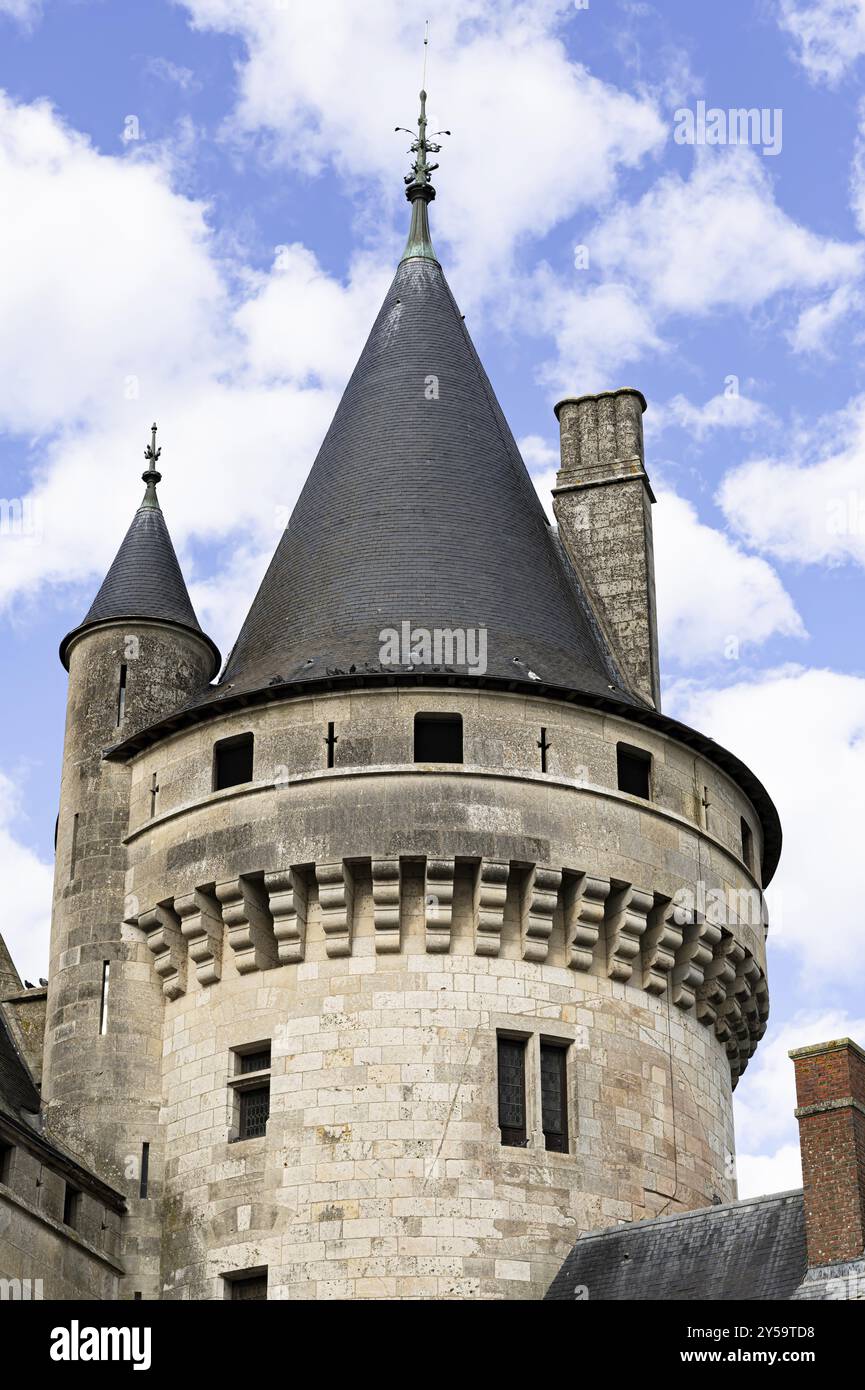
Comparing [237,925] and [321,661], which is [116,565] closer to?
[321,661]

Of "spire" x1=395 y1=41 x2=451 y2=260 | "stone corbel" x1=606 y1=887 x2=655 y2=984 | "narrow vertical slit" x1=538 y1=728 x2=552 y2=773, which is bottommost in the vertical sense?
"stone corbel" x1=606 y1=887 x2=655 y2=984

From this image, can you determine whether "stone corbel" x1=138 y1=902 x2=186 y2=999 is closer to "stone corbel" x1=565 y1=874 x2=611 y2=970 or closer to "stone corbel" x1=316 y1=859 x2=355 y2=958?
"stone corbel" x1=316 y1=859 x2=355 y2=958

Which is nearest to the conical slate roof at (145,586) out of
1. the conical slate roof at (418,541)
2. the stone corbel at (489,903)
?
the conical slate roof at (418,541)

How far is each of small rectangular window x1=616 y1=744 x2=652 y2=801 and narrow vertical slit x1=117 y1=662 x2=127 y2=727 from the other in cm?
642

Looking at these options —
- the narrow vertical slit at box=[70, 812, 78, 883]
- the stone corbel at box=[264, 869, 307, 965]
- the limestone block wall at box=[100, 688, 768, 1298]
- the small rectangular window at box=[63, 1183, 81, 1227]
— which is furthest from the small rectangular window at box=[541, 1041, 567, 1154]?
the narrow vertical slit at box=[70, 812, 78, 883]

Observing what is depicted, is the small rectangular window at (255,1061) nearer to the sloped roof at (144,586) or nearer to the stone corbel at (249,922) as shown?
the stone corbel at (249,922)

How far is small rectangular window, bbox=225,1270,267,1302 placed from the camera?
2527cm

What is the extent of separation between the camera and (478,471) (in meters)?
31.0

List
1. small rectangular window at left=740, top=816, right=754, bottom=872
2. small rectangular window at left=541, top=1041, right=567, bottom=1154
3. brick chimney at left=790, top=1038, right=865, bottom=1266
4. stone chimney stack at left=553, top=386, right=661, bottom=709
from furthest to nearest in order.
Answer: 1. stone chimney stack at left=553, top=386, right=661, bottom=709
2. small rectangular window at left=740, top=816, right=754, bottom=872
3. small rectangular window at left=541, top=1041, right=567, bottom=1154
4. brick chimney at left=790, top=1038, right=865, bottom=1266

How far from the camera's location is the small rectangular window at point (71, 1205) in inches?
1008

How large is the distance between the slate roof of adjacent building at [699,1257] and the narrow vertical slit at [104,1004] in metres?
6.27

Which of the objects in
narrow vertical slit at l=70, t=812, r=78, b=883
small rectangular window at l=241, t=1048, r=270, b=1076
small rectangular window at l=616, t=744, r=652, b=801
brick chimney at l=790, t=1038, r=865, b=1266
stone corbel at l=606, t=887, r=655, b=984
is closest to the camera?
brick chimney at l=790, t=1038, r=865, b=1266

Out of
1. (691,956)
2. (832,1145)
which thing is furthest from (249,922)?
(832,1145)
